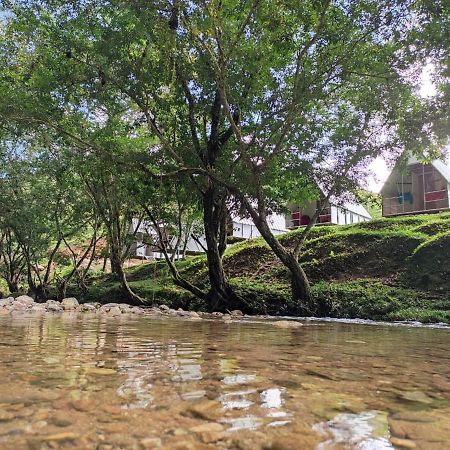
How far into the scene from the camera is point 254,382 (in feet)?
7.78

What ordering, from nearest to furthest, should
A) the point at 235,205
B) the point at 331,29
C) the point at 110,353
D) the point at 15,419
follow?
the point at 15,419
the point at 110,353
the point at 331,29
the point at 235,205

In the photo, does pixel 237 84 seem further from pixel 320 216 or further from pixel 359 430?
pixel 320 216

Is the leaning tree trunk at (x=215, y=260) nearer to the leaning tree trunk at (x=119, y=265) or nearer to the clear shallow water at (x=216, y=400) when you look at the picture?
the leaning tree trunk at (x=119, y=265)

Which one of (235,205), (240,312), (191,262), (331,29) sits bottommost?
(240,312)

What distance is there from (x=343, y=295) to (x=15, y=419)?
35.4 feet

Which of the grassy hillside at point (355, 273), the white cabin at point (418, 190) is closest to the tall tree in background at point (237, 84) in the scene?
the grassy hillside at point (355, 273)

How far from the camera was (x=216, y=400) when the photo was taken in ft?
6.38

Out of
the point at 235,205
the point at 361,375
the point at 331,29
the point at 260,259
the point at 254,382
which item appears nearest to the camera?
the point at 254,382

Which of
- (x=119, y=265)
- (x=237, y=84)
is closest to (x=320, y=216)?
(x=119, y=265)

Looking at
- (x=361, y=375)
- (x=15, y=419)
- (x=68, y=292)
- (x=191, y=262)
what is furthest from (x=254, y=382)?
(x=68, y=292)

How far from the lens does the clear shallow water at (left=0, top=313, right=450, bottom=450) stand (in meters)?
1.48

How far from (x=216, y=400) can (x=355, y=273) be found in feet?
43.5

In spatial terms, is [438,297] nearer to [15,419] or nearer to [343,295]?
[343,295]

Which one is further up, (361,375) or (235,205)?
(235,205)
